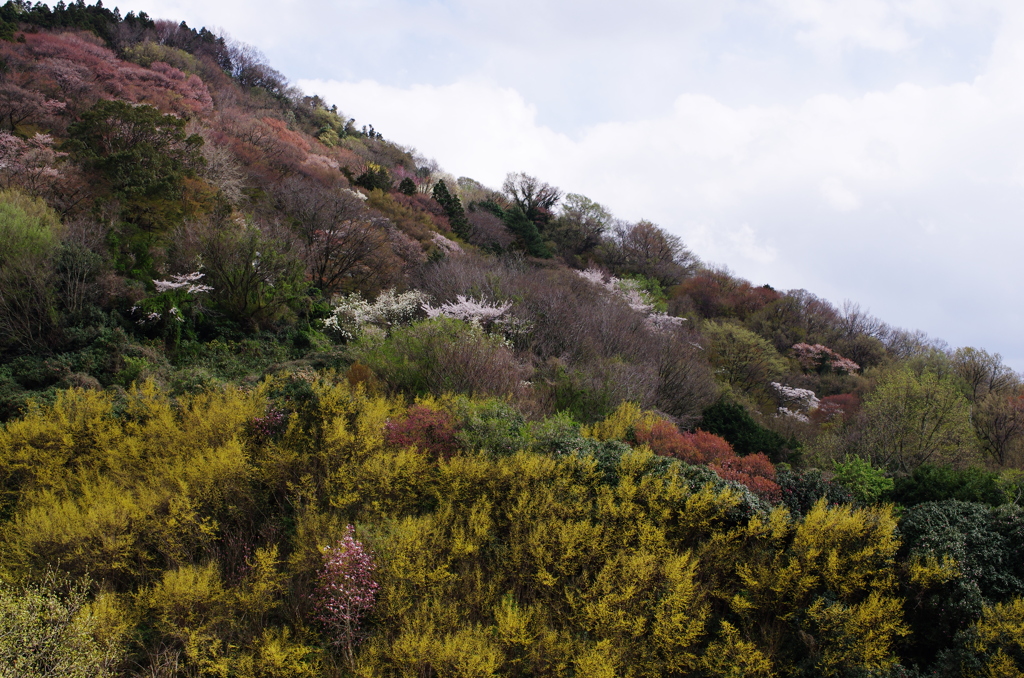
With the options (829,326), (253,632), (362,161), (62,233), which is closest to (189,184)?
(62,233)

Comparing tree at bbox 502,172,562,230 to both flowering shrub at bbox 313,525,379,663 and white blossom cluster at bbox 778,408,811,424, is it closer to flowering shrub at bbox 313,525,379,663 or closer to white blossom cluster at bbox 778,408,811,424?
white blossom cluster at bbox 778,408,811,424

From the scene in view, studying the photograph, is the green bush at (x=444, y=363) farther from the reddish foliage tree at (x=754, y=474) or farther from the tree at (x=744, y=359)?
the tree at (x=744, y=359)

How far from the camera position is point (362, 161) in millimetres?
32875

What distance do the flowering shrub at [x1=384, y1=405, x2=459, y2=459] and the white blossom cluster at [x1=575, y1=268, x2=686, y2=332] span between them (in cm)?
1624

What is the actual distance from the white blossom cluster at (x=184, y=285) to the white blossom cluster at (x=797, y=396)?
71.0 feet

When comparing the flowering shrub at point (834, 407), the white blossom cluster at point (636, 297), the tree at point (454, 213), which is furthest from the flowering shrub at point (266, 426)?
the tree at point (454, 213)

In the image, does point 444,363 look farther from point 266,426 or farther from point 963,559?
point 963,559

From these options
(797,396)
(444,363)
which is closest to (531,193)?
(797,396)

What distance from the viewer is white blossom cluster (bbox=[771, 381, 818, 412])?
881 inches

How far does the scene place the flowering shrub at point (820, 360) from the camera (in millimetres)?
28078

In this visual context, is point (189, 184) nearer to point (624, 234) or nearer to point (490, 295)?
point (490, 295)

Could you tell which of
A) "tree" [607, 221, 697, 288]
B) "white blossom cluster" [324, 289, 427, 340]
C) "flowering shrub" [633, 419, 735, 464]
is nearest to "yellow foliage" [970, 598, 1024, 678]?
"flowering shrub" [633, 419, 735, 464]

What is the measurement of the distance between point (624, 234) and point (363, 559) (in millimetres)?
33083

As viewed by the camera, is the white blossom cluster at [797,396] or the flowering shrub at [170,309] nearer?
the flowering shrub at [170,309]
